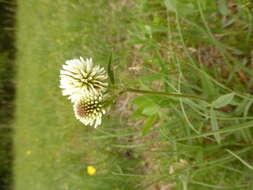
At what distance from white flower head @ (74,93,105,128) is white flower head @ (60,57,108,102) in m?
0.01

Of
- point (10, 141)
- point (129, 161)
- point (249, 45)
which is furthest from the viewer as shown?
point (10, 141)

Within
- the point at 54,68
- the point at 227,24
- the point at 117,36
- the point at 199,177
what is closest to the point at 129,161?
the point at 199,177

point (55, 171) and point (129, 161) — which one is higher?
point (129, 161)

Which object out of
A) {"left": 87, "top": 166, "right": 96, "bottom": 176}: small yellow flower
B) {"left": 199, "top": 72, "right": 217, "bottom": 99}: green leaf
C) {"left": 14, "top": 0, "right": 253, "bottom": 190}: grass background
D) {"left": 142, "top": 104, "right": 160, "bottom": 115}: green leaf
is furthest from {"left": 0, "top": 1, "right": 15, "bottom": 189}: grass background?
{"left": 199, "top": 72, "right": 217, "bottom": 99}: green leaf

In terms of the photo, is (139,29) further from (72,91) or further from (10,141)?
(10,141)

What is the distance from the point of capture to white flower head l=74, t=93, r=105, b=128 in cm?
79

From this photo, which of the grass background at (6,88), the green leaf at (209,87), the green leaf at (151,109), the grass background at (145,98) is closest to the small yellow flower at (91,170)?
the grass background at (145,98)

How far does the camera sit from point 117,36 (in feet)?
5.67

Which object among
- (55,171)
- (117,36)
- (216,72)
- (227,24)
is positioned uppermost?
(117,36)

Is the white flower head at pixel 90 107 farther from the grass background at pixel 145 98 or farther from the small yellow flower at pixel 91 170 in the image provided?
the small yellow flower at pixel 91 170

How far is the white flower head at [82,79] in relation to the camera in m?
0.80

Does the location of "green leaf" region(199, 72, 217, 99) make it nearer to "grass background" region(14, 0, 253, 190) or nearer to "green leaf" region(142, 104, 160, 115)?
"grass background" region(14, 0, 253, 190)

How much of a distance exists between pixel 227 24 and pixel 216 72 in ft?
0.61

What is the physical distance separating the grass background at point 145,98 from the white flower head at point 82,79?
0.26 feet
